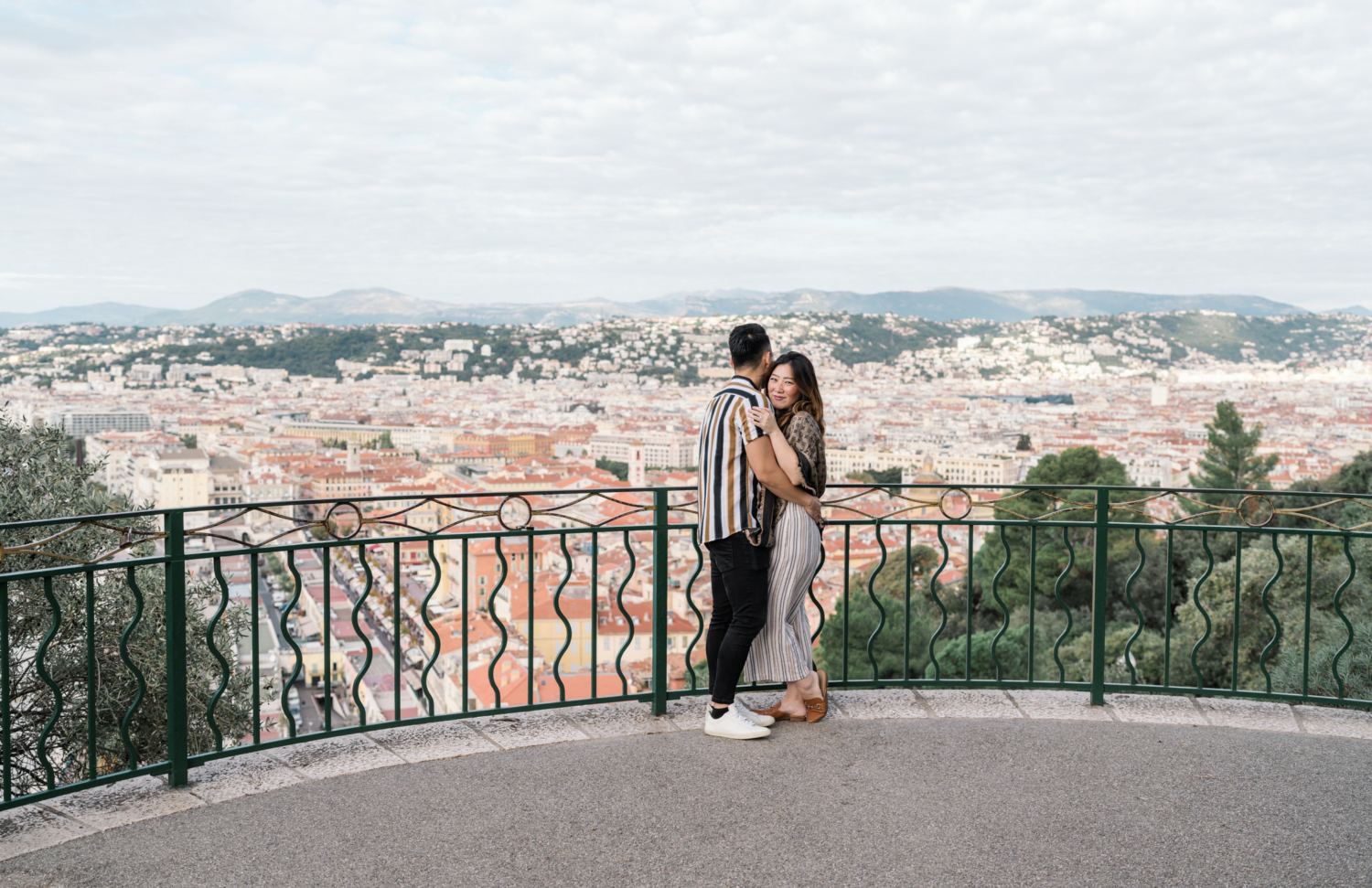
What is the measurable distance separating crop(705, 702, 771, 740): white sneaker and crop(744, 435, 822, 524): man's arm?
2.72 ft

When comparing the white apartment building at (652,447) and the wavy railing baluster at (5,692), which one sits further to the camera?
the white apartment building at (652,447)

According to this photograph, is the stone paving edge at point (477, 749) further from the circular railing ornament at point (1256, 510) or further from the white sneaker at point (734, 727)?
A: the circular railing ornament at point (1256, 510)

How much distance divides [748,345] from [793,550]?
765 mm

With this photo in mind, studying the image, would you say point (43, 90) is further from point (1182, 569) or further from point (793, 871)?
point (793, 871)

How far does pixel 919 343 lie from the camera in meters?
77.1

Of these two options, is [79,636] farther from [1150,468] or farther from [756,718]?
[1150,468]

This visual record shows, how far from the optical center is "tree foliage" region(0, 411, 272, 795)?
7746mm

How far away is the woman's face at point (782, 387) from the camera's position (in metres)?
3.26

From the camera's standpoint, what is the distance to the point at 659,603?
3480mm

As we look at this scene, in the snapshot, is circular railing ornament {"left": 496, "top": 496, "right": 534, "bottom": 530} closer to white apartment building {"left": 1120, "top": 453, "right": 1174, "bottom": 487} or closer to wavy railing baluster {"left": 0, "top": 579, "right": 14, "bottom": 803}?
wavy railing baluster {"left": 0, "top": 579, "right": 14, "bottom": 803}

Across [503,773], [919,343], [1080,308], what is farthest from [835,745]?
[1080,308]

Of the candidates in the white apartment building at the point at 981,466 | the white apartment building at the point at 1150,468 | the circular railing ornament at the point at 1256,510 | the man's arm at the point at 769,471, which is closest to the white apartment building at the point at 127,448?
the white apartment building at the point at 981,466

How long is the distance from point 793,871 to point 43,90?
70905 millimetres

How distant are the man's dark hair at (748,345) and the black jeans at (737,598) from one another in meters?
0.62
